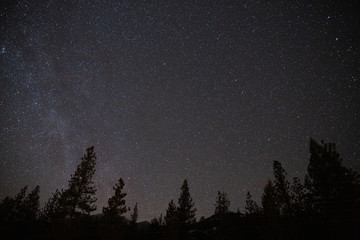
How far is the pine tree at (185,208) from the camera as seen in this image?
34.3m

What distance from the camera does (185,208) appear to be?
116 ft

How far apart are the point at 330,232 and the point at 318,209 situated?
7.51 feet

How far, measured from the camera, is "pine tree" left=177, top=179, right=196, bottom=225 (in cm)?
3434

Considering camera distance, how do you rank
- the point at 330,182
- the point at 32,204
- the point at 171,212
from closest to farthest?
1. the point at 330,182
2. the point at 171,212
3. the point at 32,204

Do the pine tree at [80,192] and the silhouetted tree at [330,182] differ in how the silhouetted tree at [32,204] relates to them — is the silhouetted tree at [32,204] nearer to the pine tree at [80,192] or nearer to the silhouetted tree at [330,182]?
the pine tree at [80,192]

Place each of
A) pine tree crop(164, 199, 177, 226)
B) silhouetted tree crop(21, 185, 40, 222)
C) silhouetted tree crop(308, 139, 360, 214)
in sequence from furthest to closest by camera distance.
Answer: silhouetted tree crop(21, 185, 40, 222) < pine tree crop(164, 199, 177, 226) < silhouetted tree crop(308, 139, 360, 214)

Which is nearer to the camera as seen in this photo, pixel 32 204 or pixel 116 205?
pixel 116 205

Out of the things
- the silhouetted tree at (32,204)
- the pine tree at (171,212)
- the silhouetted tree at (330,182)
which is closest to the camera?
the silhouetted tree at (330,182)

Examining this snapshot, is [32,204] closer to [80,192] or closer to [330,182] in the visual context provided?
[80,192]

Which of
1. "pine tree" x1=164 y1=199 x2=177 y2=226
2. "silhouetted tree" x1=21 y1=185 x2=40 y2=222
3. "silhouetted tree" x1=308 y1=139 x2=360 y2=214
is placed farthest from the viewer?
"silhouetted tree" x1=21 y1=185 x2=40 y2=222

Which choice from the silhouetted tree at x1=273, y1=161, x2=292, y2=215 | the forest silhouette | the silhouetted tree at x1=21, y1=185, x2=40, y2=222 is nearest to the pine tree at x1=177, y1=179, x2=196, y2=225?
the forest silhouette

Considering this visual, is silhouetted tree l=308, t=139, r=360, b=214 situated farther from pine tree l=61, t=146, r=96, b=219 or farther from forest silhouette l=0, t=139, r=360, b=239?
pine tree l=61, t=146, r=96, b=219

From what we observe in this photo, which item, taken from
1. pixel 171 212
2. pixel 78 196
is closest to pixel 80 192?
pixel 78 196

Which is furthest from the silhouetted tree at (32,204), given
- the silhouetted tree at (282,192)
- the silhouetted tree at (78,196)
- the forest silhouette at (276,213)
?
the silhouetted tree at (282,192)
